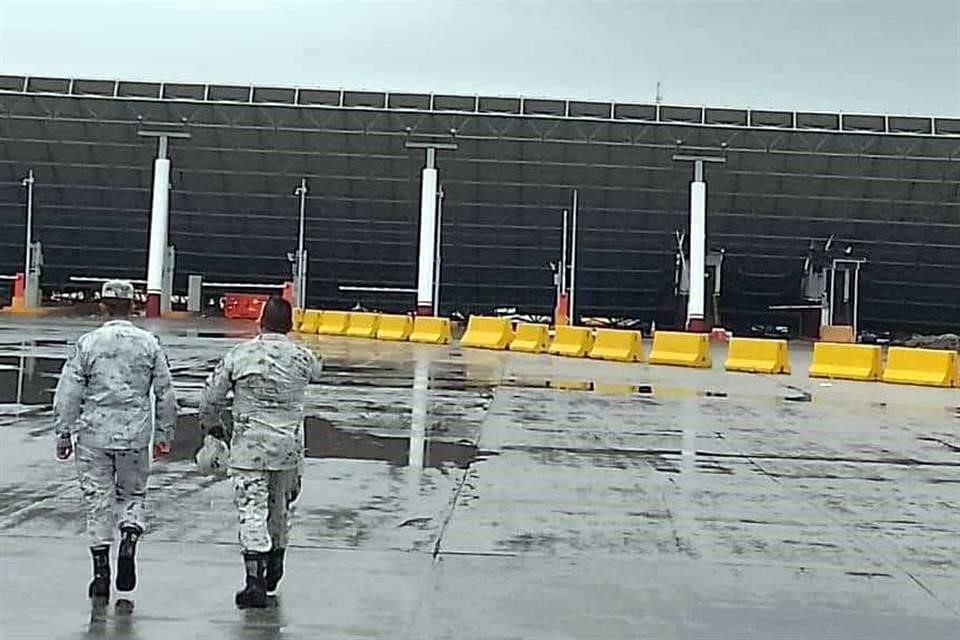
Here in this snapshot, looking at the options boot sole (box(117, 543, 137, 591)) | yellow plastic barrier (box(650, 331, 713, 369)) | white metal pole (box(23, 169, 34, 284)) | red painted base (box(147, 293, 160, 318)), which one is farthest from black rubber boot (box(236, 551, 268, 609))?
white metal pole (box(23, 169, 34, 284))

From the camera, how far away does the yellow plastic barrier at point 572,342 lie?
103 ft

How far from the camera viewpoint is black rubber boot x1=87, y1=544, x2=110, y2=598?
21.6 feet

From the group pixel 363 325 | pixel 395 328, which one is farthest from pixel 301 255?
pixel 395 328

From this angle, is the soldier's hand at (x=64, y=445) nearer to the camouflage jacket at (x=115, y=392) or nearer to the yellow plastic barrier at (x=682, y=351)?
the camouflage jacket at (x=115, y=392)

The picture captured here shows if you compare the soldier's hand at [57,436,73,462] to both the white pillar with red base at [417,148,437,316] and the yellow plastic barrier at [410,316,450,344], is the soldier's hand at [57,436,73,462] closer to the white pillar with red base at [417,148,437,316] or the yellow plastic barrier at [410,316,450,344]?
the yellow plastic barrier at [410,316,450,344]

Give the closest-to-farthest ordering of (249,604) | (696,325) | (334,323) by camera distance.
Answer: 1. (249,604)
2. (334,323)
3. (696,325)

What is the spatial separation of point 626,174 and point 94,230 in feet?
78.9

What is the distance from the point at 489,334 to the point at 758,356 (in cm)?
923

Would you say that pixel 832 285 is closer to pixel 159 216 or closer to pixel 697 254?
pixel 697 254

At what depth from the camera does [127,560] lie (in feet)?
22.1

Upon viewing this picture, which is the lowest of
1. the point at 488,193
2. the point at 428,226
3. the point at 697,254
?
the point at 697,254

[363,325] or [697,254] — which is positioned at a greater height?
[697,254]

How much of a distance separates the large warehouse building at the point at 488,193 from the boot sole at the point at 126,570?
40778 millimetres

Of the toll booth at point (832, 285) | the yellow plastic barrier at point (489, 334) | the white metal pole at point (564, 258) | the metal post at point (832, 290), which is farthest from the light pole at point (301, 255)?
the metal post at point (832, 290)
